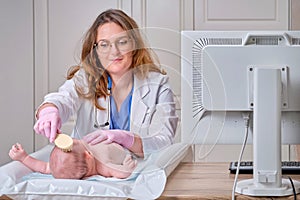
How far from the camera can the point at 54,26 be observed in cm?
314

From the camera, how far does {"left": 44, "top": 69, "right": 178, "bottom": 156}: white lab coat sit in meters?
1.56

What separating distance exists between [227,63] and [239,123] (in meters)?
0.17

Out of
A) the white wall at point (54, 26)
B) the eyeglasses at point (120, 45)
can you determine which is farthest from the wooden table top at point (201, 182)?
the white wall at point (54, 26)

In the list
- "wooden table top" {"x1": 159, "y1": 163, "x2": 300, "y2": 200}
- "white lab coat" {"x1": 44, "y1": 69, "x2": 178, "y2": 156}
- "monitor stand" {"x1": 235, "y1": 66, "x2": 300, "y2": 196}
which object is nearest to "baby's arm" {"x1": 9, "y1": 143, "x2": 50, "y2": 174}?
"white lab coat" {"x1": 44, "y1": 69, "x2": 178, "y2": 156}

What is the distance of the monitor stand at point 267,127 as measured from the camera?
131 cm

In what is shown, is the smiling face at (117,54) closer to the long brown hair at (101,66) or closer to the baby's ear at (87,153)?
the long brown hair at (101,66)

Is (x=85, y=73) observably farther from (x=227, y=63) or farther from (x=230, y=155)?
(x=230, y=155)

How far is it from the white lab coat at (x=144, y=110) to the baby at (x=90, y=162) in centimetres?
9

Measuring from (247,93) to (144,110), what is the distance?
349 millimetres

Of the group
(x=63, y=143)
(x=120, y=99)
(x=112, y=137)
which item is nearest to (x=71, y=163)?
(x=63, y=143)

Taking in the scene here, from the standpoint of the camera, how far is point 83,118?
1.66 meters

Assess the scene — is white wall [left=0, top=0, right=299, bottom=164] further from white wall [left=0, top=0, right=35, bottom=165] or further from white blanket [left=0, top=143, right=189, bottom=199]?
white blanket [left=0, top=143, right=189, bottom=199]

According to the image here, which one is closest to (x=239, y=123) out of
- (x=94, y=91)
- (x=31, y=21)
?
(x=94, y=91)

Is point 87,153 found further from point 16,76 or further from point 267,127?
point 16,76
